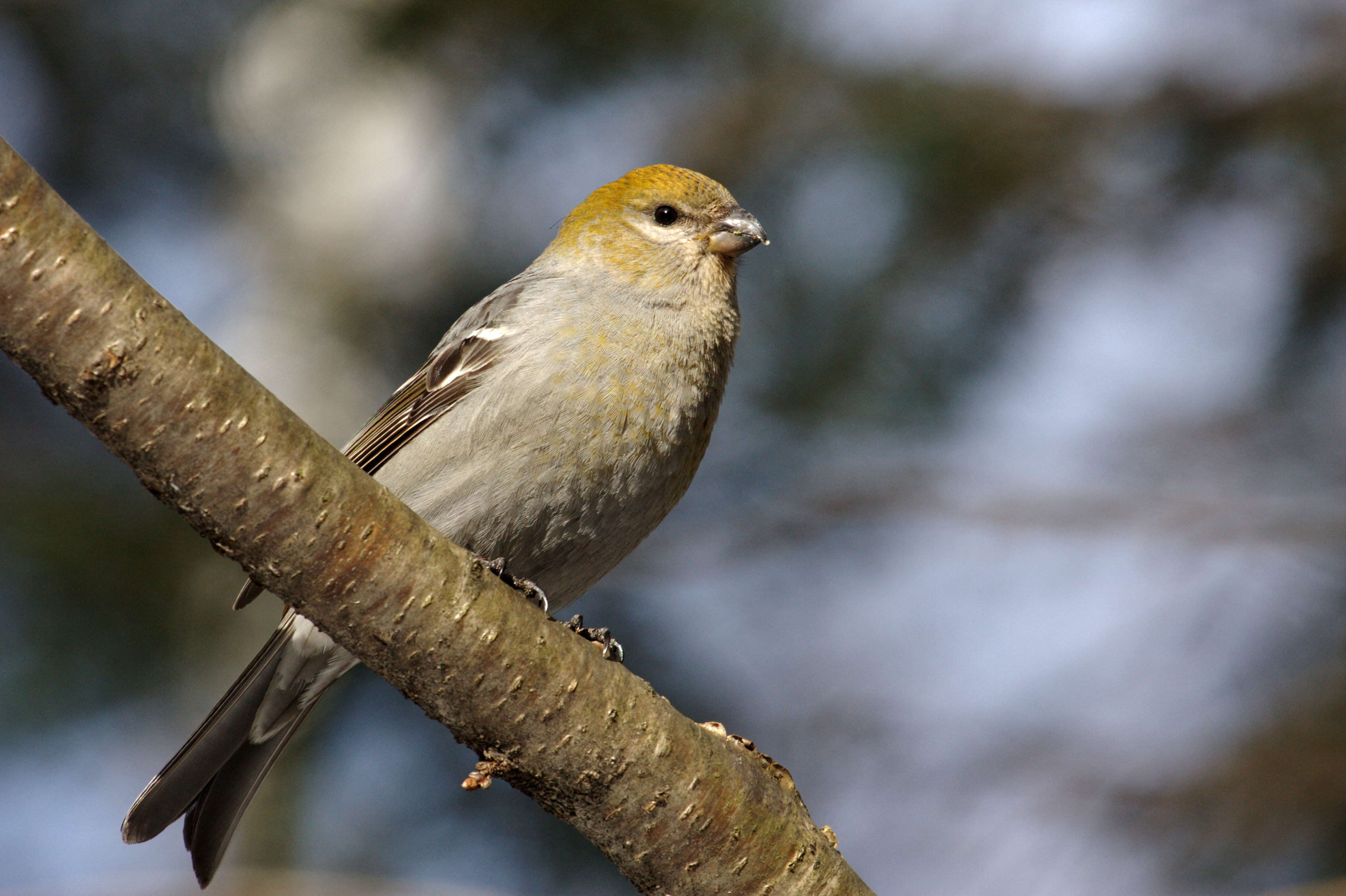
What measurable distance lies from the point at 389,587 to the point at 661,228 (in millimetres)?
2435

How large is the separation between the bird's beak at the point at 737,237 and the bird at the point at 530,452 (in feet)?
0.34

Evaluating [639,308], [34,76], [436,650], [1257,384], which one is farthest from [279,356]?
[1257,384]

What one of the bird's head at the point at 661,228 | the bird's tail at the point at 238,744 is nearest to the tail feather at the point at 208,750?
the bird's tail at the point at 238,744

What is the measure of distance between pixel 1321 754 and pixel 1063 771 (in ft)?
3.19

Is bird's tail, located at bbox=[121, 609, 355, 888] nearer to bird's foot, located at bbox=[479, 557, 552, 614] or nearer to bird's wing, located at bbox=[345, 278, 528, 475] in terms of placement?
bird's wing, located at bbox=[345, 278, 528, 475]

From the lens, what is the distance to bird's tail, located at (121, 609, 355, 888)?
11.1ft

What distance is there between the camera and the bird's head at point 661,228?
4113 millimetres

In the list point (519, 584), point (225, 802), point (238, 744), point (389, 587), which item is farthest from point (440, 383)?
→ point (389, 587)

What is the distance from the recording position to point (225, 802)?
3486 mm

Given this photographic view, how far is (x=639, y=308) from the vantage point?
376 centimetres

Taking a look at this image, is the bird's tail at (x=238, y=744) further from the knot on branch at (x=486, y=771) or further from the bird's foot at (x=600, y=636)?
the knot on branch at (x=486, y=771)

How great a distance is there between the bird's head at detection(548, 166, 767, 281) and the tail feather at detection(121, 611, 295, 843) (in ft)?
5.75

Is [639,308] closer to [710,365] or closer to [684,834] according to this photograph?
[710,365]

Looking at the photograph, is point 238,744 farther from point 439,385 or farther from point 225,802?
point 439,385
